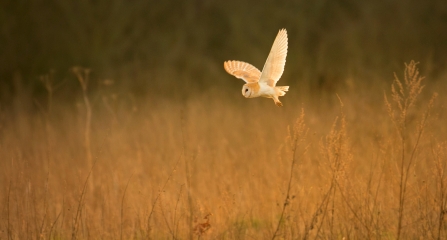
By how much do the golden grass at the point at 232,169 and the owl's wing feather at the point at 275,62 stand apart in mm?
346

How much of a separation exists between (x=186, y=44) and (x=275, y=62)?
6.92 metres

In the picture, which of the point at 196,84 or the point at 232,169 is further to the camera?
the point at 196,84

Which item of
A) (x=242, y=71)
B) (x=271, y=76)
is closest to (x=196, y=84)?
(x=242, y=71)

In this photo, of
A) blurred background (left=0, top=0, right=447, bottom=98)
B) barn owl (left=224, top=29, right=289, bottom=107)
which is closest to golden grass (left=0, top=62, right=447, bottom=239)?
barn owl (left=224, top=29, right=289, bottom=107)

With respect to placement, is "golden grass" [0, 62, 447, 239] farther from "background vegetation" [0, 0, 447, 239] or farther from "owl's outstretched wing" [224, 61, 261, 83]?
"owl's outstretched wing" [224, 61, 261, 83]

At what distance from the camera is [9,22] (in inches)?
324

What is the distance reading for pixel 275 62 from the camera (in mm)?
2498

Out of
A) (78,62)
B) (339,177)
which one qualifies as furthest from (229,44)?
(339,177)

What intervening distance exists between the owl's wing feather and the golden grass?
35cm

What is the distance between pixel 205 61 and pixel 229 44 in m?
0.56

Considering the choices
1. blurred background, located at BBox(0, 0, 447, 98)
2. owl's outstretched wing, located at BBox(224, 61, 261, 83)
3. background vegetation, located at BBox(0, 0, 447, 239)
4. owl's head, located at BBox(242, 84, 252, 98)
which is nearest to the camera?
owl's head, located at BBox(242, 84, 252, 98)

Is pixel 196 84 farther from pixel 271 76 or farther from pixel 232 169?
pixel 271 76

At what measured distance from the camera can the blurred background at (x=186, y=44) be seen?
767cm

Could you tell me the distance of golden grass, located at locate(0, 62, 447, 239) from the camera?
2.49m
